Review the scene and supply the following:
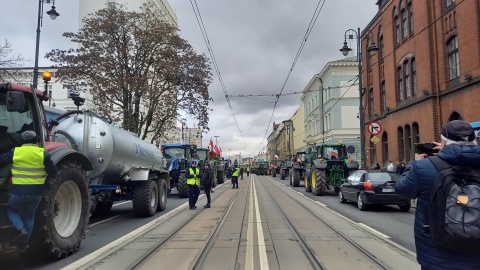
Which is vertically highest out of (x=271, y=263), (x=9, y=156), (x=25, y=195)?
(x=9, y=156)

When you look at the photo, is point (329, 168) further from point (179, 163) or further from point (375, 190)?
point (375, 190)

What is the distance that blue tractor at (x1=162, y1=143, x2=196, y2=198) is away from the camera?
64.4 feet

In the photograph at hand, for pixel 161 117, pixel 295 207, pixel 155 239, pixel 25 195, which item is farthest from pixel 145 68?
pixel 25 195

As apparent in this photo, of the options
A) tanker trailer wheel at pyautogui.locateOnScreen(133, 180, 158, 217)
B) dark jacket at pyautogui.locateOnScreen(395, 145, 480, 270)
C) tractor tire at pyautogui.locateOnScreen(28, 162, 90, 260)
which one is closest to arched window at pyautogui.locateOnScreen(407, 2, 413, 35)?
tanker trailer wheel at pyautogui.locateOnScreen(133, 180, 158, 217)

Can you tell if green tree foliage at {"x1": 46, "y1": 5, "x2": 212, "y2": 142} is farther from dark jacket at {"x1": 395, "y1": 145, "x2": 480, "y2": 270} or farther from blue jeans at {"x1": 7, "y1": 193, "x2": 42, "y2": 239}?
dark jacket at {"x1": 395, "y1": 145, "x2": 480, "y2": 270}

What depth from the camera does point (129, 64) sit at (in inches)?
1152

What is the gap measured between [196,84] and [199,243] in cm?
2329

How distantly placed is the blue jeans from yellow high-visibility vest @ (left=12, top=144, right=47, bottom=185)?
21 cm

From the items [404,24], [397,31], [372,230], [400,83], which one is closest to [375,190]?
[372,230]

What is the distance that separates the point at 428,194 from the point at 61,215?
6.21 metres

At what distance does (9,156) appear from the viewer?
5.96m

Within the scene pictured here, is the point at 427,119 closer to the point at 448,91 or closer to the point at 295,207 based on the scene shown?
the point at 448,91

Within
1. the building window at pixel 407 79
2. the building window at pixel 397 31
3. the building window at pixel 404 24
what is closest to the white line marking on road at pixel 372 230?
the building window at pixel 407 79

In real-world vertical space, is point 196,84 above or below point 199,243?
above
